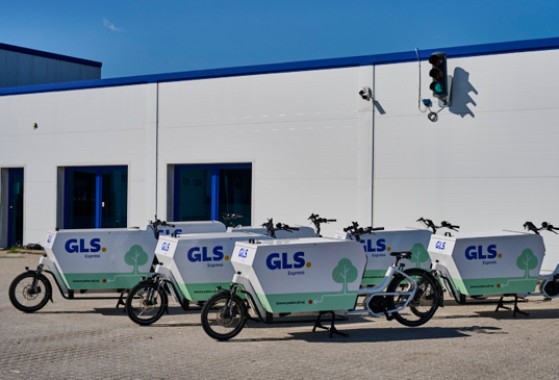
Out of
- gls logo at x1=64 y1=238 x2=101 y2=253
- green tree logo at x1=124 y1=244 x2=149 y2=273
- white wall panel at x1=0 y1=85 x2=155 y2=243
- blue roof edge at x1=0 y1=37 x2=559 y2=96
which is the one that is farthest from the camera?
white wall panel at x1=0 y1=85 x2=155 y2=243

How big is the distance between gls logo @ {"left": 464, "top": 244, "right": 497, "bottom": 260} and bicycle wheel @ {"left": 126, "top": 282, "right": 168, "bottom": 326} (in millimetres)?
4340

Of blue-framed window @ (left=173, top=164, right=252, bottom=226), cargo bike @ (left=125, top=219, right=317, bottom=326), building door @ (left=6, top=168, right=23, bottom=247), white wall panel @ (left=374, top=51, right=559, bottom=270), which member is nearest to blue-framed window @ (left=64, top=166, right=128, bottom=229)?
blue-framed window @ (left=173, top=164, right=252, bottom=226)

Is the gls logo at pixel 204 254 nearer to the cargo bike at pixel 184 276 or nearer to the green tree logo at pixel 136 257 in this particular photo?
the cargo bike at pixel 184 276

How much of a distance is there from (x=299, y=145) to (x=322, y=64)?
1.95 metres

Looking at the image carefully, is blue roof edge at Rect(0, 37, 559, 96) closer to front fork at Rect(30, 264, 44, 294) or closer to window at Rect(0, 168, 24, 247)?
window at Rect(0, 168, 24, 247)

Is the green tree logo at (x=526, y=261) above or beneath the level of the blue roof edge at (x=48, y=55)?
beneath

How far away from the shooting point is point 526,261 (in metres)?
11.2

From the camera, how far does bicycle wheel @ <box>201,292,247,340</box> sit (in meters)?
9.26

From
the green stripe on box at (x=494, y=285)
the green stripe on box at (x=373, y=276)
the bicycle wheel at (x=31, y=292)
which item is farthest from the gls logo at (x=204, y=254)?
the green stripe on box at (x=494, y=285)

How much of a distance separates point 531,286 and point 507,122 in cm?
557

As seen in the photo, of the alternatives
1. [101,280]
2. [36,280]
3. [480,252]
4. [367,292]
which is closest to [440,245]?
[480,252]

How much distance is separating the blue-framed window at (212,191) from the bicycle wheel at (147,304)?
8601 mm

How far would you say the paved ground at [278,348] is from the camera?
7.61 m

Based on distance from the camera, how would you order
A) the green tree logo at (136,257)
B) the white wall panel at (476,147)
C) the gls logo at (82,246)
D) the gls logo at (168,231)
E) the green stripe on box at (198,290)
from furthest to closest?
the white wall panel at (476,147) → the gls logo at (168,231) → the green tree logo at (136,257) → the gls logo at (82,246) → the green stripe on box at (198,290)
